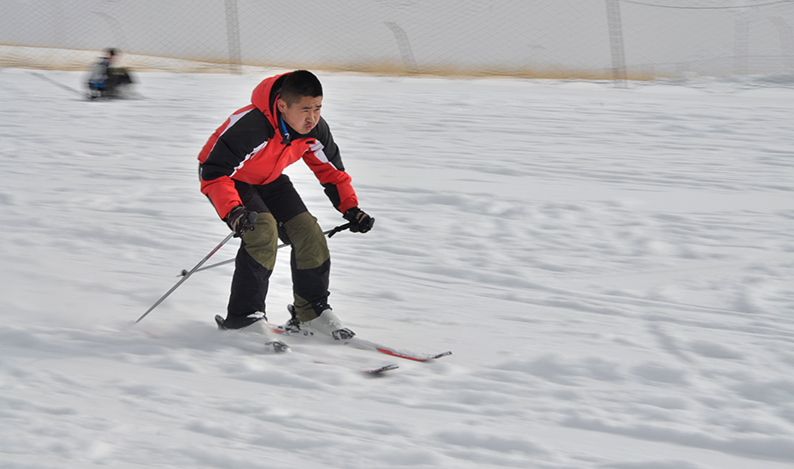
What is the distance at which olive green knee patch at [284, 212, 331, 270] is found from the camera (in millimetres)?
2689

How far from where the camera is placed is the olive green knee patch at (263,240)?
253 centimetres

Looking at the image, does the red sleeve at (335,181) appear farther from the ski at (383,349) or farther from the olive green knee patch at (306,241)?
the ski at (383,349)

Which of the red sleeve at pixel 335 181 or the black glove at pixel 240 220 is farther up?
the red sleeve at pixel 335 181

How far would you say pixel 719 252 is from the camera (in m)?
3.87

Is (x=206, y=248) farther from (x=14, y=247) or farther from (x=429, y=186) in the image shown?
(x=429, y=186)

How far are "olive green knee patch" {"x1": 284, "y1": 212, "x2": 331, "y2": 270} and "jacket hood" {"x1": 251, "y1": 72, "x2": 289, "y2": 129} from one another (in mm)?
419

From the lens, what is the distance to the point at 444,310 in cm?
313

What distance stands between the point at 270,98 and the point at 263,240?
54cm

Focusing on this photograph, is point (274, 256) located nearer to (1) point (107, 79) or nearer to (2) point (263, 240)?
(2) point (263, 240)

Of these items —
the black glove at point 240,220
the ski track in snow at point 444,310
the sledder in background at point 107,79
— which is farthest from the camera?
the sledder in background at point 107,79

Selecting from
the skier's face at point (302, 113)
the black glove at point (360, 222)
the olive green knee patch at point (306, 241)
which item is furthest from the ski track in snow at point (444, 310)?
the skier's face at point (302, 113)

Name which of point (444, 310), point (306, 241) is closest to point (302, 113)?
point (306, 241)

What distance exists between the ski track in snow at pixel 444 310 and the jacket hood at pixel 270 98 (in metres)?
0.92

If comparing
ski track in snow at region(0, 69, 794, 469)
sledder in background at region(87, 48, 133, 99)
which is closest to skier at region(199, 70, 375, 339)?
ski track in snow at region(0, 69, 794, 469)
